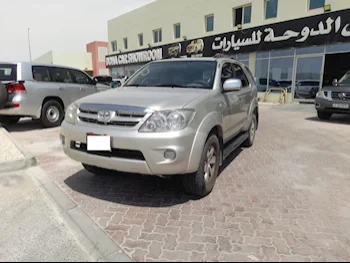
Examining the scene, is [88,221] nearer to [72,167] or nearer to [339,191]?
[72,167]

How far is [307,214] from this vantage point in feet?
9.58

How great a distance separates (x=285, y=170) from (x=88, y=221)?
123 inches

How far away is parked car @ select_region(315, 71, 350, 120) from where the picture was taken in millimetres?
8227

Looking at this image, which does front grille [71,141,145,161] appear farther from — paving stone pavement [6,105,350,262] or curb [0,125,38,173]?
curb [0,125,38,173]

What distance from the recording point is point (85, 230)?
259 centimetres

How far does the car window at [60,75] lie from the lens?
7.78 m

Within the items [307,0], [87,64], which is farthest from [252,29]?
[87,64]

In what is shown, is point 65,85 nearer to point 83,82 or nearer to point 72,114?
point 83,82

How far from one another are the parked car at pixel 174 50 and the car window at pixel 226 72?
16.6 m

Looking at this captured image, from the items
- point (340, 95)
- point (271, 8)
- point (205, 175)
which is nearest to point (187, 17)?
point (271, 8)

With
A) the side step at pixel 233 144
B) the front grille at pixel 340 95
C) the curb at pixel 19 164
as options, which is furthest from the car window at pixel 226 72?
the front grille at pixel 340 95

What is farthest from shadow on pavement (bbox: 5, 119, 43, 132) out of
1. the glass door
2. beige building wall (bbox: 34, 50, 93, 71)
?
beige building wall (bbox: 34, 50, 93, 71)

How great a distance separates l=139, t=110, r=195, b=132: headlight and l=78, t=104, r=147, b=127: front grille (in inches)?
4.0

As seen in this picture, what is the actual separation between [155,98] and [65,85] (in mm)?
5903
